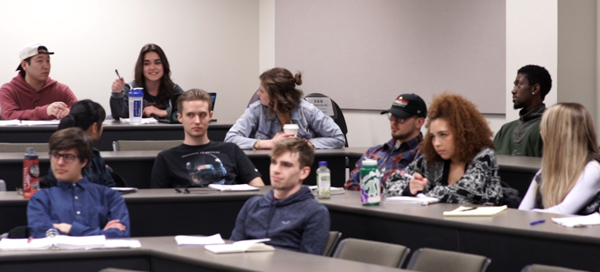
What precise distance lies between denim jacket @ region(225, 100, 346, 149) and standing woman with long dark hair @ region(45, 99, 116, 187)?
3.78 feet

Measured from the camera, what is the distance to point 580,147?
3.18 meters

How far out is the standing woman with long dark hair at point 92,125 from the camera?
3717 millimetres

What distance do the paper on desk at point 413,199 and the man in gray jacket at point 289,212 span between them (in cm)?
44

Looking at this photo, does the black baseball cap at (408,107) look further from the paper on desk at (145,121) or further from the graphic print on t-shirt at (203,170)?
the paper on desk at (145,121)

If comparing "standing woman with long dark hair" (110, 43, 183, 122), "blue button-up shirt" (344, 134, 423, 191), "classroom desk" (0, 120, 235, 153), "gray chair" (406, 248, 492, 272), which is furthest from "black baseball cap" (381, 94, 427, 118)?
"standing woman with long dark hair" (110, 43, 183, 122)

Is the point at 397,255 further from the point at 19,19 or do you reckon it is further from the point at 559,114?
the point at 19,19

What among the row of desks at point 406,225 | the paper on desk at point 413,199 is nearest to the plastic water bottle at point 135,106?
→ the row of desks at point 406,225

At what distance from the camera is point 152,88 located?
5840 mm

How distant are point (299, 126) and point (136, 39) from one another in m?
3.96

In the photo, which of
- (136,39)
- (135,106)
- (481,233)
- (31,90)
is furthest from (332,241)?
(136,39)

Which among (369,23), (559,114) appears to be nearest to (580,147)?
(559,114)

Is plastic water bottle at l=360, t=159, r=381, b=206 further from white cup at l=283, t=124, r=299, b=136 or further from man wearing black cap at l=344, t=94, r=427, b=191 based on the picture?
white cup at l=283, t=124, r=299, b=136

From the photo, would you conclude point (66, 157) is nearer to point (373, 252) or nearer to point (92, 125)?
point (92, 125)

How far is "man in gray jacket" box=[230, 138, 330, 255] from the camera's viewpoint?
2990 millimetres
